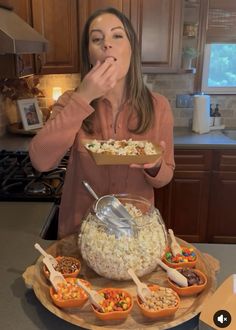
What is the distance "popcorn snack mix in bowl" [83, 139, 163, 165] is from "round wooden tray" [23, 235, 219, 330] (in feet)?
0.98

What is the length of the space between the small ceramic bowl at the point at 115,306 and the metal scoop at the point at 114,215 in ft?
0.47

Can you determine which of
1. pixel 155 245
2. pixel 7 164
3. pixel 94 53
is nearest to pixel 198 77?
pixel 7 164

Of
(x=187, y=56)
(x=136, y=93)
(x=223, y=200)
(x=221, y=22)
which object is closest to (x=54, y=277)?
(x=136, y=93)

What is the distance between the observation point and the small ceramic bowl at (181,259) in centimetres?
98

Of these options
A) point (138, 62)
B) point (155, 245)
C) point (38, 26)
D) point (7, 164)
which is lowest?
point (7, 164)

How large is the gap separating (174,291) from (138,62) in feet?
2.74

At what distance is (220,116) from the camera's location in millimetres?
3162

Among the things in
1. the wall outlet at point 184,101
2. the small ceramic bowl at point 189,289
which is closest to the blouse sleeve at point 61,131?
the small ceramic bowl at point 189,289

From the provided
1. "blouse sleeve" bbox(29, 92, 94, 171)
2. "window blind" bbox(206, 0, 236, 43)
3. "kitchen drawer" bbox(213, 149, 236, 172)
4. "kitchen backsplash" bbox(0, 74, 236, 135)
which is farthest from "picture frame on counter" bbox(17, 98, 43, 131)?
"blouse sleeve" bbox(29, 92, 94, 171)

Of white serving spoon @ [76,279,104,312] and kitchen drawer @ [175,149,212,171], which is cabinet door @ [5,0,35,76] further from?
white serving spoon @ [76,279,104,312]

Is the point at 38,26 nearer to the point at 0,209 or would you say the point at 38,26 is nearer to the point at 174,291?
the point at 0,209

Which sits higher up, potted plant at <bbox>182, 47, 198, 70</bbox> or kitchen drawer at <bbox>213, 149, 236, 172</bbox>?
potted plant at <bbox>182, 47, 198, 70</bbox>

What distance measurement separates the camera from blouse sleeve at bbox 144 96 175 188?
1.24 metres

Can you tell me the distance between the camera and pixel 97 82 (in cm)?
108
